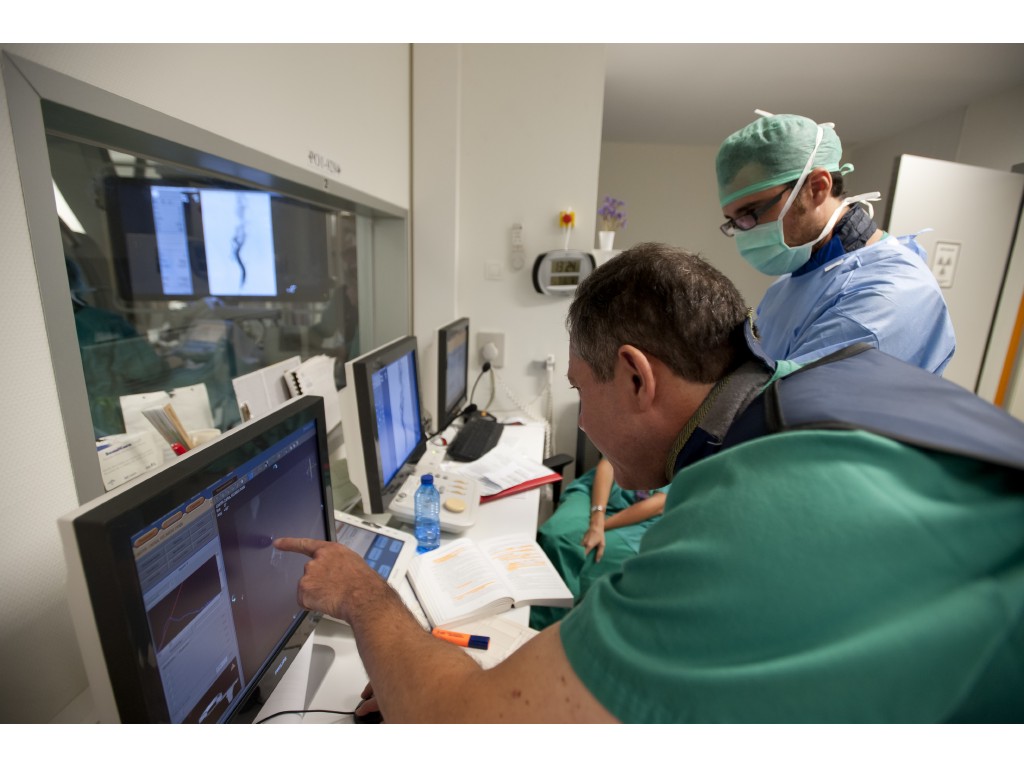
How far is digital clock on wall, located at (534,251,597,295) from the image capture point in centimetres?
237

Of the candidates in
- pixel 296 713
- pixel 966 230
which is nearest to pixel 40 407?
pixel 296 713

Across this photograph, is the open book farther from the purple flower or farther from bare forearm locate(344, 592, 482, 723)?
the purple flower

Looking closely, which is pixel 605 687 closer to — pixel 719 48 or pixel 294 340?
pixel 294 340

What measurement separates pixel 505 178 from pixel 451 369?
42.4 inches

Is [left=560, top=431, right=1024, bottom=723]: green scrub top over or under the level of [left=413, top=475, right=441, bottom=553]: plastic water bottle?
over

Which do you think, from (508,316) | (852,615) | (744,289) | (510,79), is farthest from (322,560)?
(744,289)

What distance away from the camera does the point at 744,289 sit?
4484mm

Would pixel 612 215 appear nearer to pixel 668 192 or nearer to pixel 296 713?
pixel 668 192

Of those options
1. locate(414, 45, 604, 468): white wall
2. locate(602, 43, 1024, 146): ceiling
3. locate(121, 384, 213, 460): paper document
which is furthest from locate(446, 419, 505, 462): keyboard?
locate(602, 43, 1024, 146): ceiling

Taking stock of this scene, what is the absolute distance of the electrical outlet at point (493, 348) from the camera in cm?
252

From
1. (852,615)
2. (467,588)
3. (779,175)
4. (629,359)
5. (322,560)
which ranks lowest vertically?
(467,588)

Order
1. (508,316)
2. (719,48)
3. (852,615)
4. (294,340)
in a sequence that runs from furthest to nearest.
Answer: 1. (508,316)
2. (719,48)
3. (294,340)
4. (852,615)

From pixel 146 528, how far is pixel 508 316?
216 cm

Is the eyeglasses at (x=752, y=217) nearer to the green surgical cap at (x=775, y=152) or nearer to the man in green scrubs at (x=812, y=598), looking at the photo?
the green surgical cap at (x=775, y=152)
